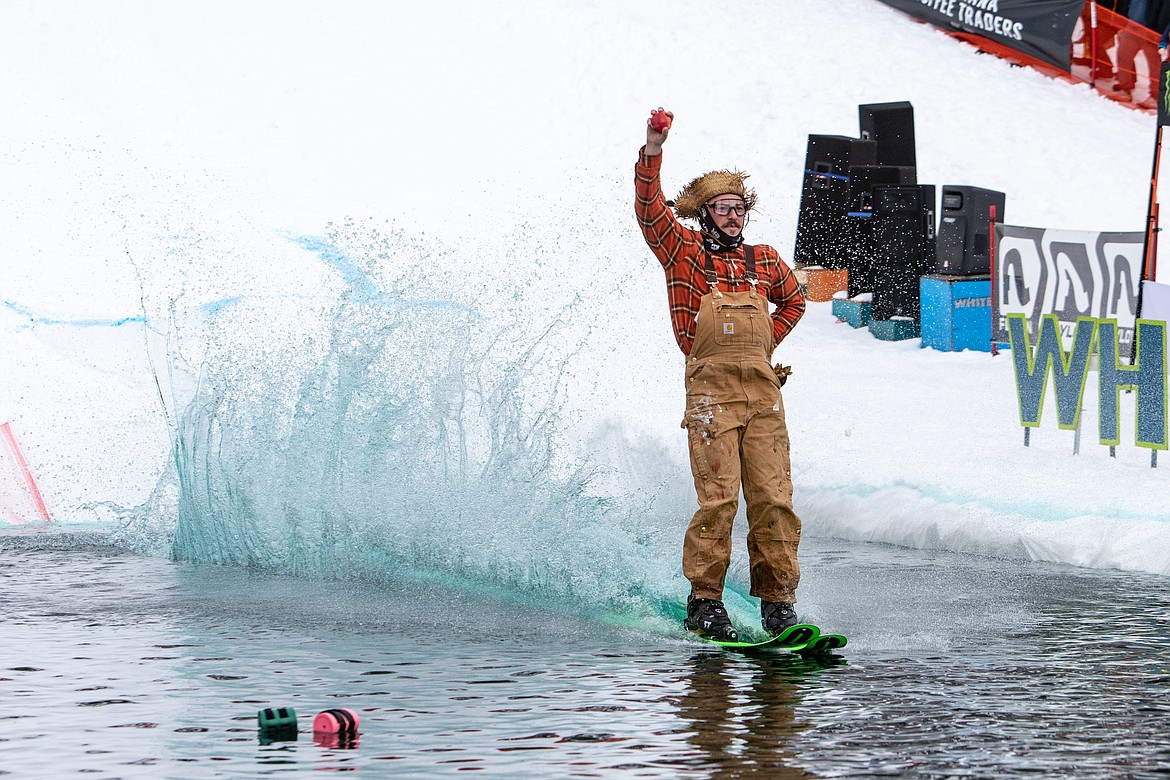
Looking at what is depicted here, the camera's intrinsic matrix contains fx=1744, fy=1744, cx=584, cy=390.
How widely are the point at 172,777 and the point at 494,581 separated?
3.21 m

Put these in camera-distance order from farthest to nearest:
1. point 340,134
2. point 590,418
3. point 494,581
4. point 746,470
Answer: point 340,134 < point 590,418 < point 494,581 < point 746,470

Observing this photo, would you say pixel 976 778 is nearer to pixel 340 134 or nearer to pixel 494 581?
pixel 494 581

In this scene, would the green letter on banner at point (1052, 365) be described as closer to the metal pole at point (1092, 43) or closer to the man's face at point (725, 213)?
the man's face at point (725, 213)

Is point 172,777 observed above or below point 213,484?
below

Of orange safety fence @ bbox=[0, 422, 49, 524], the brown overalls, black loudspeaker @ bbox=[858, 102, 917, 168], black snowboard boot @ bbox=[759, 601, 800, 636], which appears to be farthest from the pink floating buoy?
black loudspeaker @ bbox=[858, 102, 917, 168]

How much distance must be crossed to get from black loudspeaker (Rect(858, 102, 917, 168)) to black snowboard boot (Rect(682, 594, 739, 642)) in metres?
13.0

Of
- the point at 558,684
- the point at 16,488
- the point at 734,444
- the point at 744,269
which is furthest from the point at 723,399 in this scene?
the point at 16,488

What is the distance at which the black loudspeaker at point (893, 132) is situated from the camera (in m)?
18.4

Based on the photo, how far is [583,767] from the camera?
13.4 ft

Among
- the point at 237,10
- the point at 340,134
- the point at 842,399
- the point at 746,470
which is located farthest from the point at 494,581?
the point at 237,10

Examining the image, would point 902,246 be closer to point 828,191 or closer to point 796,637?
point 828,191

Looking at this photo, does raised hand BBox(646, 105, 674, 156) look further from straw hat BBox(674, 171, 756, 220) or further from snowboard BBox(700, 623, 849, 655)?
snowboard BBox(700, 623, 849, 655)

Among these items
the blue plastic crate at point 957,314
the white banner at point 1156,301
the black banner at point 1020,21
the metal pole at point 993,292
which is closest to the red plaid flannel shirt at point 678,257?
the white banner at point 1156,301

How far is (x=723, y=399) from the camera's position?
5.98 m
